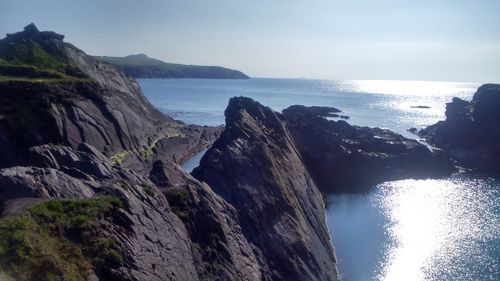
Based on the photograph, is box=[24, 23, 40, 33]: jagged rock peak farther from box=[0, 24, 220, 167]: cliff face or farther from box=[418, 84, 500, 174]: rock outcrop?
box=[418, 84, 500, 174]: rock outcrop

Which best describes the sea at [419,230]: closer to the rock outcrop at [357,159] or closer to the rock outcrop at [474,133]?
the rock outcrop at [357,159]

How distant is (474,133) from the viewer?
120m

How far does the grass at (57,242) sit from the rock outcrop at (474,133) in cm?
10191

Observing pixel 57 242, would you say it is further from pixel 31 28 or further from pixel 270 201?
pixel 31 28

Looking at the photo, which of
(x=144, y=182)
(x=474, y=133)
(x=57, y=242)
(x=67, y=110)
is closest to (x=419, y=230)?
Answer: (x=144, y=182)

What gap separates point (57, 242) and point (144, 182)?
11.1 meters

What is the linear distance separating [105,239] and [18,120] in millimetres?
43810

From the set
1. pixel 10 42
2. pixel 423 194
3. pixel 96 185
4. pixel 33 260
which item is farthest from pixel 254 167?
pixel 10 42

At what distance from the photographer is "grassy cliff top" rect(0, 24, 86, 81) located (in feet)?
253

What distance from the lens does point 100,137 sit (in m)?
71.7

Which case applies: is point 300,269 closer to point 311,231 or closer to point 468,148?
point 311,231

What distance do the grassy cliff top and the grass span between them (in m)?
53.2

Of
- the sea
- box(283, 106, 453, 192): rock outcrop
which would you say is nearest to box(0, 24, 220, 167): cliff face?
the sea

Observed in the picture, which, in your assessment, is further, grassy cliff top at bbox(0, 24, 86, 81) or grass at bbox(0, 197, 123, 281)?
grassy cliff top at bbox(0, 24, 86, 81)
